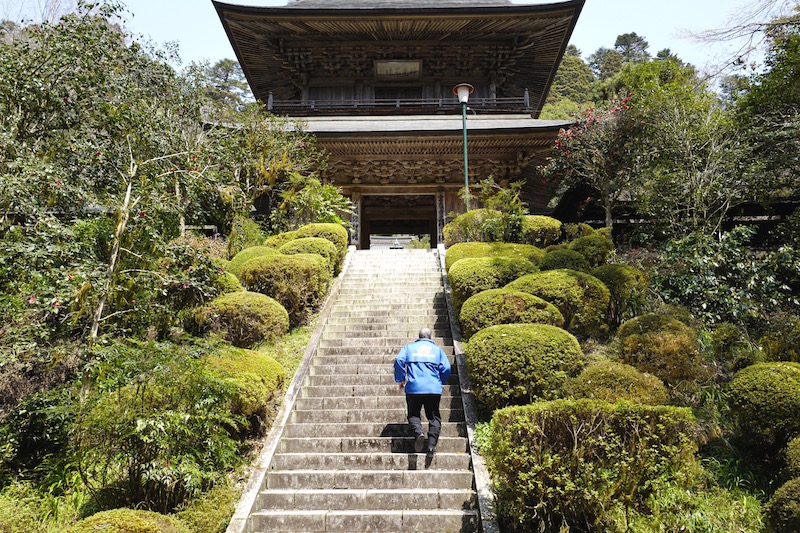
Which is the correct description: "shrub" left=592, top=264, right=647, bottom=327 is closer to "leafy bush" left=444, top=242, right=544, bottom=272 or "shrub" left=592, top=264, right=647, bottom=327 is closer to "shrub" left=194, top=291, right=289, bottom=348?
"leafy bush" left=444, top=242, right=544, bottom=272

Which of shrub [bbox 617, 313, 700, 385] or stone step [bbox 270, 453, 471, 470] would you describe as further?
shrub [bbox 617, 313, 700, 385]

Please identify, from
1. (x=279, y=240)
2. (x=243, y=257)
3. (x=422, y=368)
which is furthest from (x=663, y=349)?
(x=279, y=240)

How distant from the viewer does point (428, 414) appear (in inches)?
207

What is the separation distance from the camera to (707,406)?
5.65 metres

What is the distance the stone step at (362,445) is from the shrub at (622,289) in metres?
3.64

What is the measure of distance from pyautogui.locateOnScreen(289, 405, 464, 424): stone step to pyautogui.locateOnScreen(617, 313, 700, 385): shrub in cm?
226

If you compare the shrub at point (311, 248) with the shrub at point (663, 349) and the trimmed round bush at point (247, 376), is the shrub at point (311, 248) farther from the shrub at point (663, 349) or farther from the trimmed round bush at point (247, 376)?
the shrub at point (663, 349)

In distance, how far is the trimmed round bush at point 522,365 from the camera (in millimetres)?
5254

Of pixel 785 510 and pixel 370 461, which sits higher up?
pixel 785 510

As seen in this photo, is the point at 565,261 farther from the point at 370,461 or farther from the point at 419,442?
the point at 370,461

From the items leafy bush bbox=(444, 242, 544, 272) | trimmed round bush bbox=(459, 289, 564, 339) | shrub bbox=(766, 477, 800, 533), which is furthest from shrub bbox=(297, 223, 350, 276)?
shrub bbox=(766, 477, 800, 533)

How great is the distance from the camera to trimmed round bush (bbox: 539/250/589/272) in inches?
316

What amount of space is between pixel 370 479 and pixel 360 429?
2.70 feet

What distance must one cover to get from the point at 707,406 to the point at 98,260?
23.5 ft
